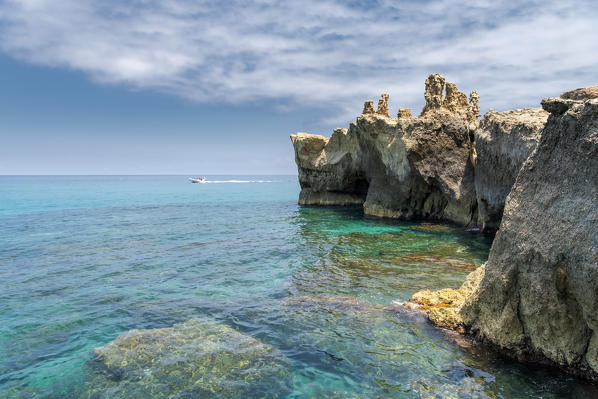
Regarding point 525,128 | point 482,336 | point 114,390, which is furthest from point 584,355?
point 525,128

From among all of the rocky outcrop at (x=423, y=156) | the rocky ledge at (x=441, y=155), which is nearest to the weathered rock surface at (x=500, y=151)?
the rocky ledge at (x=441, y=155)

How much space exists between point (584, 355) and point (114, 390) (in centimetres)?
838

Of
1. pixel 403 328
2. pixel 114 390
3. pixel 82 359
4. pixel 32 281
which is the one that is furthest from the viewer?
pixel 32 281

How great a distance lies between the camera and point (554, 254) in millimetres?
6113

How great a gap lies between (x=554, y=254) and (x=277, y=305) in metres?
7.75

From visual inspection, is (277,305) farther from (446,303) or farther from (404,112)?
(404,112)

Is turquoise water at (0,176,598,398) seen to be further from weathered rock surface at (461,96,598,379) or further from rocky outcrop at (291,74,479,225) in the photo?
rocky outcrop at (291,74,479,225)

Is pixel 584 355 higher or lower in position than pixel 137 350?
higher

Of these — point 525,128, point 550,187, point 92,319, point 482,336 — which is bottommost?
point 92,319

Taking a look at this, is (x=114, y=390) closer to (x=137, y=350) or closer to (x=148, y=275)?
(x=137, y=350)

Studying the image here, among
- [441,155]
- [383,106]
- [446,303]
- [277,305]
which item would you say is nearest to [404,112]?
[383,106]

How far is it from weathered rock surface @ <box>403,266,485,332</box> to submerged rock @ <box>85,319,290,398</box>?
400 cm

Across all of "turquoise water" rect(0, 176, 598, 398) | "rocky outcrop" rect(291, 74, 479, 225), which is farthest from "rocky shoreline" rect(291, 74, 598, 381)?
"rocky outcrop" rect(291, 74, 479, 225)

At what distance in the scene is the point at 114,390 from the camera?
7.03 m
